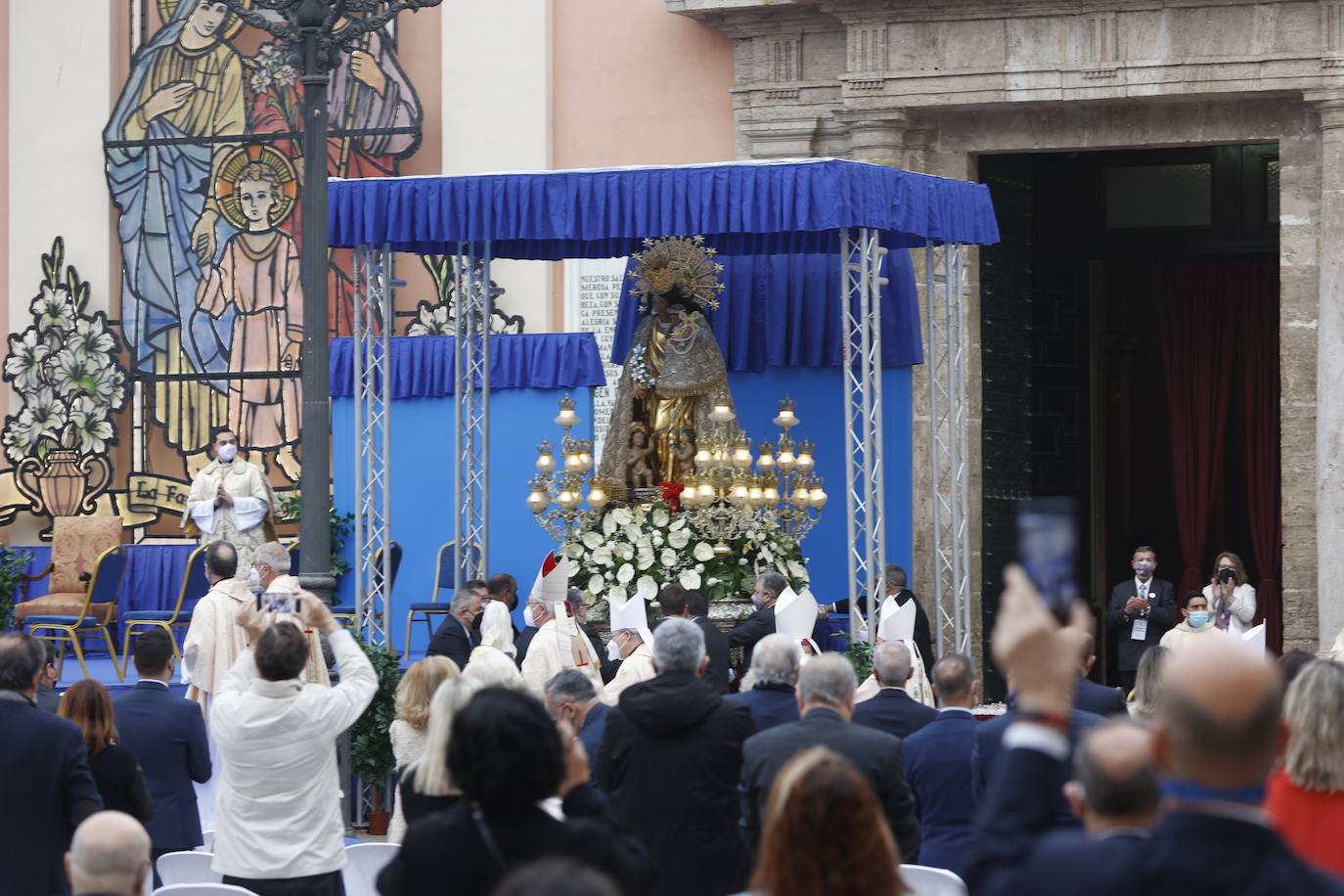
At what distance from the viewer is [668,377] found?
42.2 ft

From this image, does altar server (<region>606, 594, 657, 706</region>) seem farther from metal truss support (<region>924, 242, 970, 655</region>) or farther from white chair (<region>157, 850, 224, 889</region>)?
metal truss support (<region>924, 242, 970, 655</region>)

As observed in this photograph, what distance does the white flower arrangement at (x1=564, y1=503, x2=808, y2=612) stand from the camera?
39.7 feet

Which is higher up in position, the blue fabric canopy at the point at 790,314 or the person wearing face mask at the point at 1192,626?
the blue fabric canopy at the point at 790,314

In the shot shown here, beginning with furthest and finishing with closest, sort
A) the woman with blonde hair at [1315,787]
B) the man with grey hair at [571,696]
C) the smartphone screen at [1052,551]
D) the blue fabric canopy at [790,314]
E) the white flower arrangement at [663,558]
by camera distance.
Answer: the blue fabric canopy at [790,314]
the white flower arrangement at [663,558]
the man with grey hair at [571,696]
the woman with blonde hair at [1315,787]
the smartphone screen at [1052,551]

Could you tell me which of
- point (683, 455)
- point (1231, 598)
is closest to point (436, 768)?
point (683, 455)

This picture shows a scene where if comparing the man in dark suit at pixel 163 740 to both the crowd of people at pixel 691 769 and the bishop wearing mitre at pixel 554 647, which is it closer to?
the crowd of people at pixel 691 769

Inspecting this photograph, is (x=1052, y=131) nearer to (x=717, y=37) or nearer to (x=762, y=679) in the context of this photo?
(x=717, y=37)

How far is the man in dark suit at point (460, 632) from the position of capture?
33.2 feet

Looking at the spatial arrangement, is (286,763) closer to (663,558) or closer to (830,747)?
(830,747)

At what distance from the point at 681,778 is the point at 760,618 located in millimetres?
5210

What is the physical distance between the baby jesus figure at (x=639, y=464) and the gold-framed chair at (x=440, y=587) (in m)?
1.37

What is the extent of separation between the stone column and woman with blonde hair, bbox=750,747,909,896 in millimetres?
11215

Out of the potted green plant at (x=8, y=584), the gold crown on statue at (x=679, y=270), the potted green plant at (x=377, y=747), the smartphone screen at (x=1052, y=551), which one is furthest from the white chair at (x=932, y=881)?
the potted green plant at (x=8, y=584)

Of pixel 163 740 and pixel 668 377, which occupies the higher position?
pixel 668 377
